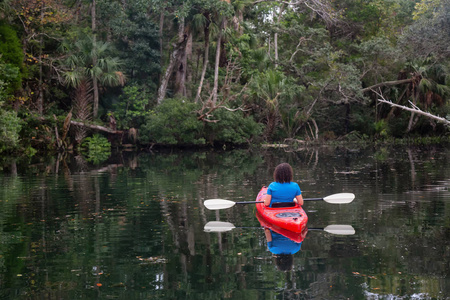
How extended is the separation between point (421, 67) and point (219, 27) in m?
14.0

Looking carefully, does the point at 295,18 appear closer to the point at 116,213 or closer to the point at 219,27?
the point at 219,27

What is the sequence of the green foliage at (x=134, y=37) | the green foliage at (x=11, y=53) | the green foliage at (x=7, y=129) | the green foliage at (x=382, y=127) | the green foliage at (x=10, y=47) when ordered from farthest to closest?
the green foliage at (x=382, y=127) → the green foliage at (x=134, y=37) → the green foliage at (x=10, y=47) → the green foliage at (x=11, y=53) → the green foliage at (x=7, y=129)

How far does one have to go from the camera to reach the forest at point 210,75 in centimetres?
3148

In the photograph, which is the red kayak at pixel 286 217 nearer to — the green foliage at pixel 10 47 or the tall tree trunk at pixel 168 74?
the green foliage at pixel 10 47

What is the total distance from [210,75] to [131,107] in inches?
242

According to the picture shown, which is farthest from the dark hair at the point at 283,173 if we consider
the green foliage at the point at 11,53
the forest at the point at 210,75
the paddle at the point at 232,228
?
the forest at the point at 210,75

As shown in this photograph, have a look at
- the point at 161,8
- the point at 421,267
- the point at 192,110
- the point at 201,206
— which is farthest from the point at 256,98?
the point at 421,267

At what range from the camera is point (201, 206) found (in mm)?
11266

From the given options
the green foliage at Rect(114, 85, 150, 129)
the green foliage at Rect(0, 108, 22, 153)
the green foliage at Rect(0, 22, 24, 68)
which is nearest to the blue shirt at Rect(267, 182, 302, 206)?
the green foliage at Rect(0, 108, 22, 153)

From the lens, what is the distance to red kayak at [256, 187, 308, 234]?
8188mm

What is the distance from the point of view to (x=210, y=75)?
3831 centimetres

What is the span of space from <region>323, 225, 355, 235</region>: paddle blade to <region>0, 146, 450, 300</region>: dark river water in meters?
0.10

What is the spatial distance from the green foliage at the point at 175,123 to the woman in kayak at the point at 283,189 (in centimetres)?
2383

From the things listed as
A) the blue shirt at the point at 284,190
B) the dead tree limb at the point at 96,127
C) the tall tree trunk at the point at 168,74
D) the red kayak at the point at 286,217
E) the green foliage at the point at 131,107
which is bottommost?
the red kayak at the point at 286,217
